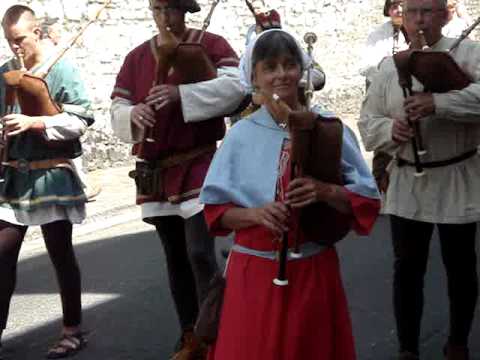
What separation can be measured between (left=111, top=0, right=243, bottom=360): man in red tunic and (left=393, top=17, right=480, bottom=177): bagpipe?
2.51 feet

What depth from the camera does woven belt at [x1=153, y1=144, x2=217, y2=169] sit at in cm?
467

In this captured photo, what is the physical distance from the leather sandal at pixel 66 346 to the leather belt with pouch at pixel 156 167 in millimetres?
1128

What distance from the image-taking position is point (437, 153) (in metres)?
4.47

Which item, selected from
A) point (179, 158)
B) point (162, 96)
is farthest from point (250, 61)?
point (179, 158)

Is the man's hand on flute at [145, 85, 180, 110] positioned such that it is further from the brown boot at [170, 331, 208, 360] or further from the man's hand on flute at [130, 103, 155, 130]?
the brown boot at [170, 331, 208, 360]

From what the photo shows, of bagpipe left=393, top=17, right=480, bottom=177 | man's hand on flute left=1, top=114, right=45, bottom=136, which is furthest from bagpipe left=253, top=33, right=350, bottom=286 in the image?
man's hand on flute left=1, top=114, right=45, bottom=136

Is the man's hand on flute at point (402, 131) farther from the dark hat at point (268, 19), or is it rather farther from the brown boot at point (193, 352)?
the dark hat at point (268, 19)

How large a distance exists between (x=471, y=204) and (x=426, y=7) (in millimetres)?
893

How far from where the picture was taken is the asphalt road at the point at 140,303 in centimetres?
542

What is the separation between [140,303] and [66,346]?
3.33 feet

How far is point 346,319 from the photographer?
11.3 feet

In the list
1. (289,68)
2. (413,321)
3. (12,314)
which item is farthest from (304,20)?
(289,68)

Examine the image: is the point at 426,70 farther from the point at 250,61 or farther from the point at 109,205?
the point at 109,205

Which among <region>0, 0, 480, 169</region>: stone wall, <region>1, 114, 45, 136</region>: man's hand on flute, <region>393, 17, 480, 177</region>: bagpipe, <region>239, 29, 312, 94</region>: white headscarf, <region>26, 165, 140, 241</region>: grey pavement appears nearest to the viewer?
<region>239, 29, 312, 94</region>: white headscarf
